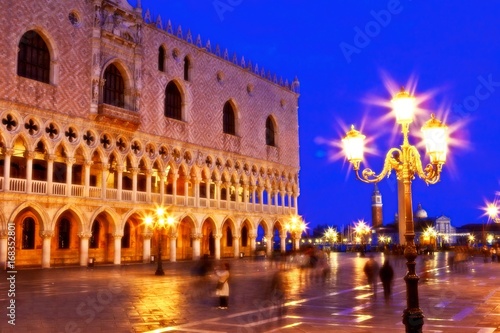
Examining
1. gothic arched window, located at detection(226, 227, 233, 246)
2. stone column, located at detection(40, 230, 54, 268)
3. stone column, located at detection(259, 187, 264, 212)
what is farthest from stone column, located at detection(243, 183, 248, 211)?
stone column, located at detection(40, 230, 54, 268)

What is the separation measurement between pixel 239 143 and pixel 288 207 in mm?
8040

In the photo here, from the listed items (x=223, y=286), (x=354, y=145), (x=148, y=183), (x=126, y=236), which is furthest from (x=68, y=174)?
(x=354, y=145)

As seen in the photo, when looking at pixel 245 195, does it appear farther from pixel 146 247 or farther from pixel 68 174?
pixel 68 174

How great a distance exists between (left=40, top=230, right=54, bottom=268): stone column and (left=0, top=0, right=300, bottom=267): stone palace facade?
0.14ft

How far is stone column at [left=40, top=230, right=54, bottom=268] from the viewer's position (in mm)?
23750

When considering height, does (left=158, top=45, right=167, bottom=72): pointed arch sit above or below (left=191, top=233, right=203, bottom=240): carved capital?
above

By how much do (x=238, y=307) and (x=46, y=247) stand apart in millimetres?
15460

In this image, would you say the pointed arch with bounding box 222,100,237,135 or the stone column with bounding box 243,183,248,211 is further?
the stone column with bounding box 243,183,248,211

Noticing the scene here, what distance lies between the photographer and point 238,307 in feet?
36.0

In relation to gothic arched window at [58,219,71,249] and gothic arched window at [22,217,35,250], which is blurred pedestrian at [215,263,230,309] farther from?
gothic arched window at [58,219,71,249]

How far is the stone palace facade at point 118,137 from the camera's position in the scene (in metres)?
23.7

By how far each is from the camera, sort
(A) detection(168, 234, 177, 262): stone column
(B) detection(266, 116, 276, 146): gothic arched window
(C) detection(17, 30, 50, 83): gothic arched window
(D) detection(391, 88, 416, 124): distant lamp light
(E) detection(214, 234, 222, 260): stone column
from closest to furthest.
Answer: (D) detection(391, 88, 416, 124): distant lamp light < (C) detection(17, 30, 50, 83): gothic arched window < (A) detection(168, 234, 177, 262): stone column < (E) detection(214, 234, 222, 260): stone column < (B) detection(266, 116, 276, 146): gothic arched window

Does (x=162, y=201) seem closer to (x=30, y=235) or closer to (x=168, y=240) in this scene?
(x=168, y=240)

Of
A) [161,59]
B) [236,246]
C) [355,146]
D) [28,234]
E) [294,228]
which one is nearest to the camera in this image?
[355,146]
